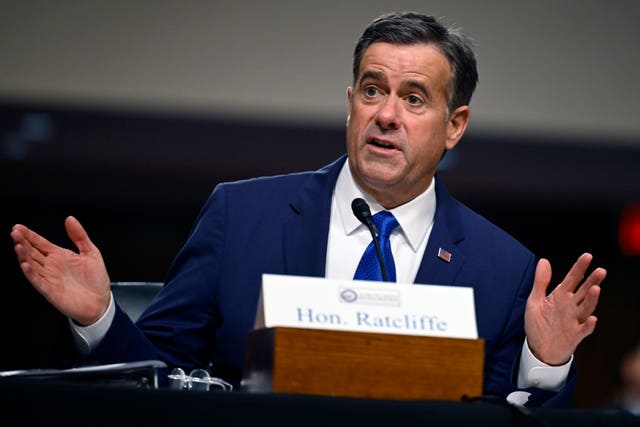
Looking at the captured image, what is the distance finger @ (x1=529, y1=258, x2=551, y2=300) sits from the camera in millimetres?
1920

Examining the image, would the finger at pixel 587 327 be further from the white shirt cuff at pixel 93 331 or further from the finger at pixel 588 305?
the white shirt cuff at pixel 93 331

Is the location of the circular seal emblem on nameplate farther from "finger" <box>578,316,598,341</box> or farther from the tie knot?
the tie knot

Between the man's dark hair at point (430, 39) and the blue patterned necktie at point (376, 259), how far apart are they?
12.8 inches

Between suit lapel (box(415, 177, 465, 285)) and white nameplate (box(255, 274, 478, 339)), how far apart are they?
0.59 meters

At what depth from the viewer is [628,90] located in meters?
4.58

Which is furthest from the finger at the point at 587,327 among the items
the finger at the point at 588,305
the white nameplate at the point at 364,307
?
the white nameplate at the point at 364,307

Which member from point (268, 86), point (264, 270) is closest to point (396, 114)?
point (264, 270)

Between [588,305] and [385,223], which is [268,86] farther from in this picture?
[588,305]

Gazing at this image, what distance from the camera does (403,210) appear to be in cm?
237

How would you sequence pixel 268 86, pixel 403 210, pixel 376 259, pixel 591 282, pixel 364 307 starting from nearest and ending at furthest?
pixel 364 307, pixel 591 282, pixel 376 259, pixel 403 210, pixel 268 86

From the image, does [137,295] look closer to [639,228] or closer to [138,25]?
[138,25]

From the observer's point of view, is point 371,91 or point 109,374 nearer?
point 109,374

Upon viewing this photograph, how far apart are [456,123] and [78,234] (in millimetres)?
1029

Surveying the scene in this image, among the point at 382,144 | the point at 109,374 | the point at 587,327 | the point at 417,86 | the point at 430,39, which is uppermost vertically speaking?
the point at 430,39
